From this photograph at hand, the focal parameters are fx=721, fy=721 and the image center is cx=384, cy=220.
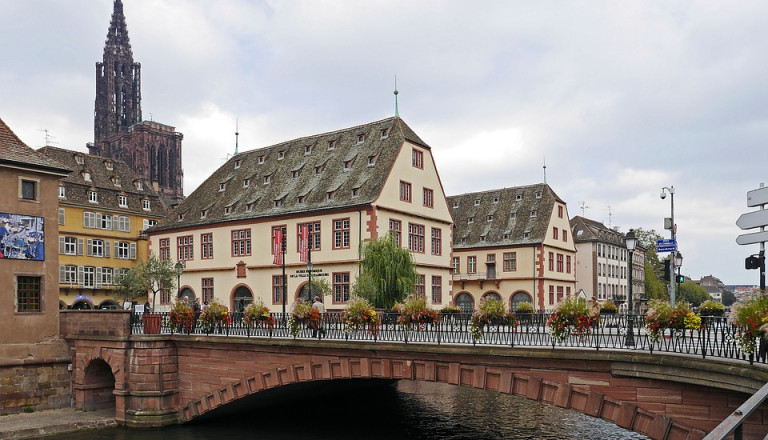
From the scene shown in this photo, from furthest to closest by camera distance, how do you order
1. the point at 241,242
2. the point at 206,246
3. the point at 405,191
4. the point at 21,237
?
the point at 206,246 < the point at 241,242 < the point at 405,191 < the point at 21,237

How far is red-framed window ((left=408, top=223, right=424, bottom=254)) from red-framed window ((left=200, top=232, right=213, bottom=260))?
44.9 feet

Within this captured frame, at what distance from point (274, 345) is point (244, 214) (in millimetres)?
23831

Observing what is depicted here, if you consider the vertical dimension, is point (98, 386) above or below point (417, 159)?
below

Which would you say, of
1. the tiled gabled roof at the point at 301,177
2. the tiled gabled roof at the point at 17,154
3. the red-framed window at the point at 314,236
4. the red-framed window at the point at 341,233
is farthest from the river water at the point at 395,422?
the tiled gabled roof at the point at 301,177

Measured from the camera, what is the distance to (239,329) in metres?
25.2

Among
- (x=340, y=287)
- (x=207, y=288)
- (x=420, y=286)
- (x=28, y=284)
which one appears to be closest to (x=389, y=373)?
(x=28, y=284)

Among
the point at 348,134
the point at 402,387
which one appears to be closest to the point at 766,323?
the point at 402,387

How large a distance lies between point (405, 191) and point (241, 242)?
439 inches

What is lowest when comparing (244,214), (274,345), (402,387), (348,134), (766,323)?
(402,387)

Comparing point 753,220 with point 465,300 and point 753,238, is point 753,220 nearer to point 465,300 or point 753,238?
point 753,238

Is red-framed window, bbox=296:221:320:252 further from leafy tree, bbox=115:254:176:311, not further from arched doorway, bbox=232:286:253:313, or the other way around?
leafy tree, bbox=115:254:176:311

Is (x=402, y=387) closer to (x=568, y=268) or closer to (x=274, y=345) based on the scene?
(x=274, y=345)

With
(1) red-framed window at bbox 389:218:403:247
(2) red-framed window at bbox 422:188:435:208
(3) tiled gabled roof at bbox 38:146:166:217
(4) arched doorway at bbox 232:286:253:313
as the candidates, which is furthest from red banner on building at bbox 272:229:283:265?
(3) tiled gabled roof at bbox 38:146:166:217

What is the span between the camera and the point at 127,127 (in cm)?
11400
